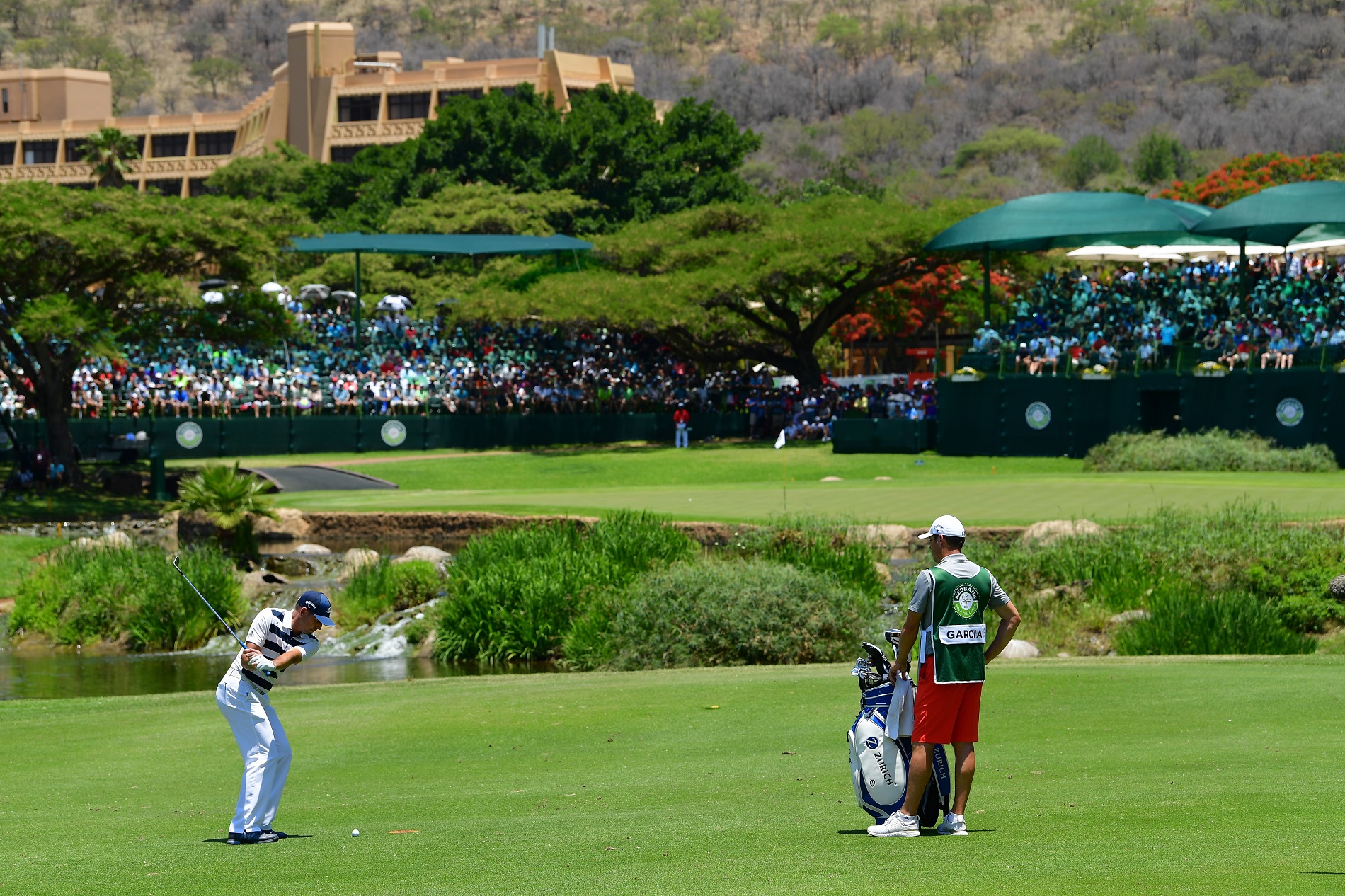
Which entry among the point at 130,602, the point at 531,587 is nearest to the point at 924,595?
the point at 531,587

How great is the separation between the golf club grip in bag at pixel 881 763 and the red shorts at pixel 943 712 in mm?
132

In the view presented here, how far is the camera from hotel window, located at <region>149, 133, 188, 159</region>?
126625 mm

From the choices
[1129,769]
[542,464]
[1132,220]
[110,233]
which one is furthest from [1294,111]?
[1129,769]

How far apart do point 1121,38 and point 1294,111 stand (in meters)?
55.3

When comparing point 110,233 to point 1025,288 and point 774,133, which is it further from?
point 774,133

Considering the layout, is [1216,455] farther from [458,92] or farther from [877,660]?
[458,92]

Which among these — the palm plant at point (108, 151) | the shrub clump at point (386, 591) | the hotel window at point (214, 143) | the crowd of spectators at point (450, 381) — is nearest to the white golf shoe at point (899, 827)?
the shrub clump at point (386, 591)

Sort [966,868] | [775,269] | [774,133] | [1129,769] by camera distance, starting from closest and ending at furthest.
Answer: [966,868]
[1129,769]
[775,269]
[774,133]

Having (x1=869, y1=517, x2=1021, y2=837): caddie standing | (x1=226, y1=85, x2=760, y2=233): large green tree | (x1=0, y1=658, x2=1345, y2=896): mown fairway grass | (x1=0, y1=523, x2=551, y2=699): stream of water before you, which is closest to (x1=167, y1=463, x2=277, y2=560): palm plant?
(x1=0, y1=523, x2=551, y2=699): stream of water

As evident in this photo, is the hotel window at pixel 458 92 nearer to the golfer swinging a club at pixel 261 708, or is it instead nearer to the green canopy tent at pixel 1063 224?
the green canopy tent at pixel 1063 224

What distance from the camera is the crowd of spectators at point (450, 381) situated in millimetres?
50906

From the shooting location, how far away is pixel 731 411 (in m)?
56.8

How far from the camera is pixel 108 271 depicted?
42.7m

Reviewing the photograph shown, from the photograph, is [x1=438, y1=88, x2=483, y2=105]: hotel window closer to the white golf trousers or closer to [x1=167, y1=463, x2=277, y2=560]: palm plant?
[x1=167, y1=463, x2=277, y2=560]: palm plant
